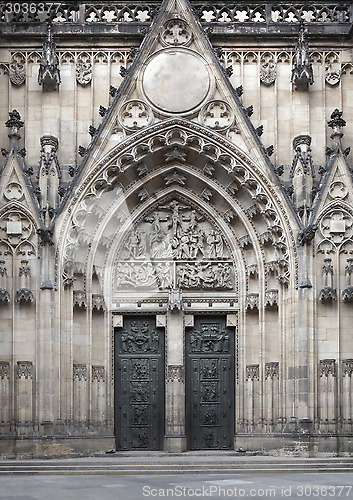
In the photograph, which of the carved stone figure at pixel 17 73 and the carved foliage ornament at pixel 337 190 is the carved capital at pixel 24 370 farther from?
the carved foliage ornament at pixel 337 190

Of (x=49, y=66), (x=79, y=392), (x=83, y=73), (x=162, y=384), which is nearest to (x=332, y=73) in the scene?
(x=83, y=73)

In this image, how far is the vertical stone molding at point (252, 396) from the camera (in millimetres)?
20969

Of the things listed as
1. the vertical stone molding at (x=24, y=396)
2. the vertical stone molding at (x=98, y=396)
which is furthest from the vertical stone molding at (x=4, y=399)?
the vertical stone molding at (x=98, y=396)

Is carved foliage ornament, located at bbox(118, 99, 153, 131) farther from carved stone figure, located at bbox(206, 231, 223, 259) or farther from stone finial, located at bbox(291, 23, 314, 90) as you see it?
stone finial, located at bbox(291, 23, 314, 90)

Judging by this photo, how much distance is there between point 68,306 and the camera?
2038cm

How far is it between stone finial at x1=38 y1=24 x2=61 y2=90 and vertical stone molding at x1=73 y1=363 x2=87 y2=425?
20.8ft

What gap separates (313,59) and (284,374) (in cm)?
727

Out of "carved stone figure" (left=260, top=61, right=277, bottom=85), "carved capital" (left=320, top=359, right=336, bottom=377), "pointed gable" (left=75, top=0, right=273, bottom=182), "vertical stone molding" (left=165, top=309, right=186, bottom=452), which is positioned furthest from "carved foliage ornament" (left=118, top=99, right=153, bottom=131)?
"carved capital" (left=320, top=359, right=336, bottom=377)

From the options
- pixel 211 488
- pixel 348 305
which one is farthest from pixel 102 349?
pixel 211 488

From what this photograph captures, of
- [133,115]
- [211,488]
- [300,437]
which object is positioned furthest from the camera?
[133,115]

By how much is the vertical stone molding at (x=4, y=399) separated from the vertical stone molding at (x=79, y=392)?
1.44m

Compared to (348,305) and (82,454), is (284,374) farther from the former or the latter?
(82,454)

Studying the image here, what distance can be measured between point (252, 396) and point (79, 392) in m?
3.86

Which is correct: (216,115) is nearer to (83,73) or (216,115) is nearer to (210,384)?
(83,73)
